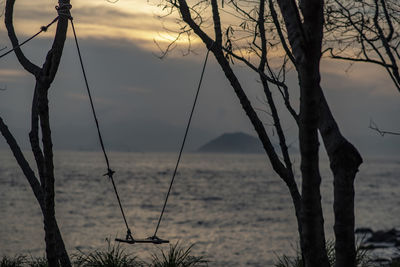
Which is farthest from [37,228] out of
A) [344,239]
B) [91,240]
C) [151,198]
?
[344,239]

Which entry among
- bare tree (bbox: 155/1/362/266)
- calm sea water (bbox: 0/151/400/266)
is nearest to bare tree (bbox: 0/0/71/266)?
bare tree (bbox: 155/1/362/266)

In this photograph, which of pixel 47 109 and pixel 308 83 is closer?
pixel 308 83

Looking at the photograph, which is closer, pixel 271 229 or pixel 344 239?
pixel 344 239

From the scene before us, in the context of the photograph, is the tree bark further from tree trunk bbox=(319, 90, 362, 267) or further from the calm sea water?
the calm sea water

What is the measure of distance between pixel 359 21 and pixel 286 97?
5.89ft

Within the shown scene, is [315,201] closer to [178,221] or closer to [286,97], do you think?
[286,97]

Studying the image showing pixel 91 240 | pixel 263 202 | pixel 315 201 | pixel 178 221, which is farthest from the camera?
pixel 263 202

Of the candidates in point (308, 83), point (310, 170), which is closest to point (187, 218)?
point (310, 170)

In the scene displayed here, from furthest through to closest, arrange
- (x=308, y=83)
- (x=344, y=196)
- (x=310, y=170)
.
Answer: (x=344, y=196)
(x=310, y=170)
(x=308, y=83)

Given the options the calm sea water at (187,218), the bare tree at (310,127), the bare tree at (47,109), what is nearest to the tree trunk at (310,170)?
the bare tree at (310,127)

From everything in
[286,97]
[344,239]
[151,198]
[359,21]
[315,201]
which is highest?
[359,21]

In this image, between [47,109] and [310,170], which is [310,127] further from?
[47,109]

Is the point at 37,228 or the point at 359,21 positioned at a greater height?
the point at 359,21

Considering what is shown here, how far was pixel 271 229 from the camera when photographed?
43.6 meters
